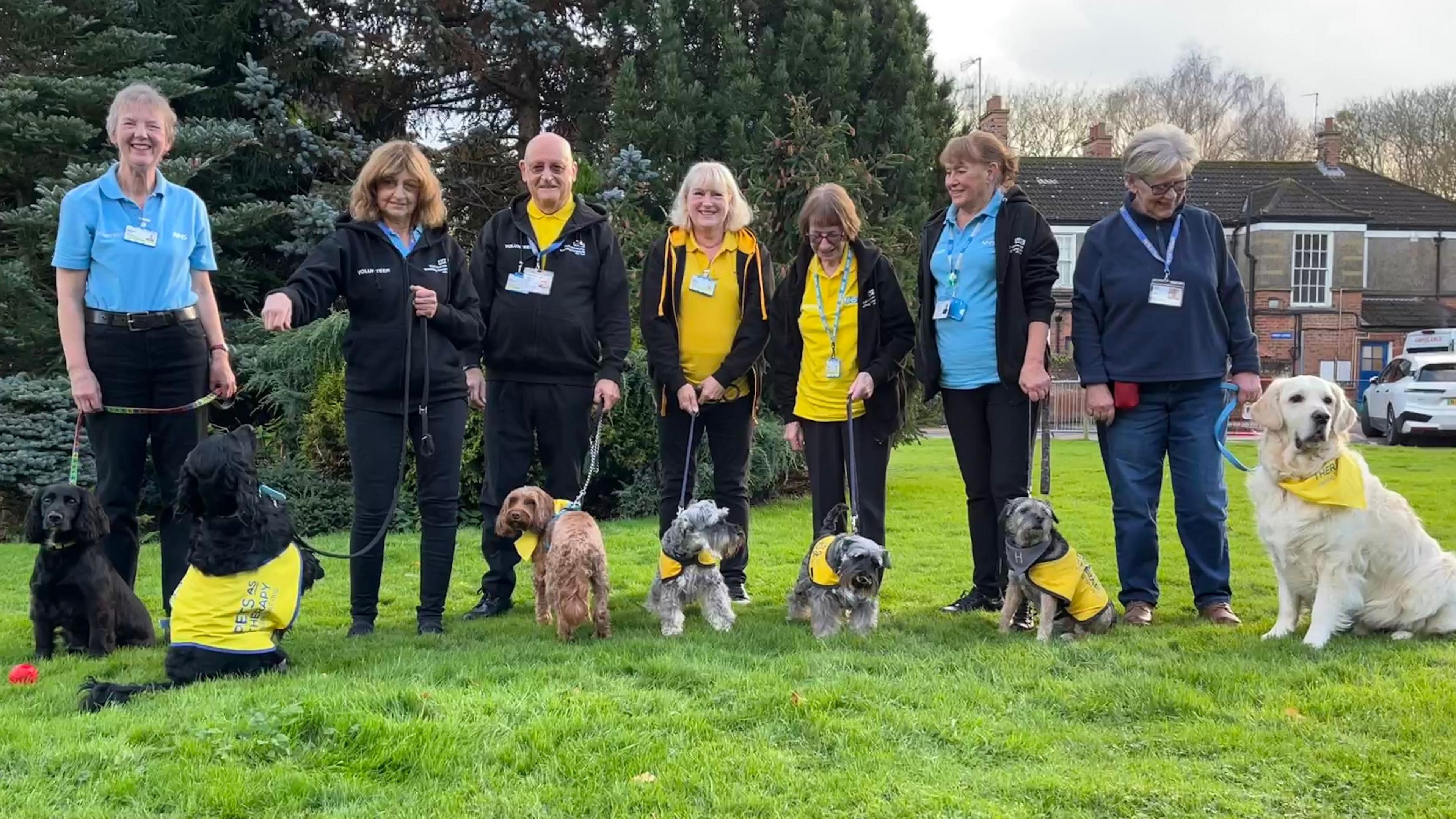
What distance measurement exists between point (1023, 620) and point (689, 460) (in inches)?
70.6

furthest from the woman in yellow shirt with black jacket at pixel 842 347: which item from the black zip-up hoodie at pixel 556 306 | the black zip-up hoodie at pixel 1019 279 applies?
the black zip-up hoodie at pixel 556 306

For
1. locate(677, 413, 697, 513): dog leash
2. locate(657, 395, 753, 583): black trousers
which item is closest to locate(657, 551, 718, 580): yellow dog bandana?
locate(677, 413, 697, 513): dog leash

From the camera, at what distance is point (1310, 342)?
3228 cm

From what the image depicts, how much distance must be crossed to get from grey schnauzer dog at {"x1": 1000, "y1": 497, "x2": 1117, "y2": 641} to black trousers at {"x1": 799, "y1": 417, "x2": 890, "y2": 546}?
0.74 metres

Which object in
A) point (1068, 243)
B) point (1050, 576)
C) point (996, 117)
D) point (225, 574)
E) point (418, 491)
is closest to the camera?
point (225, 574)

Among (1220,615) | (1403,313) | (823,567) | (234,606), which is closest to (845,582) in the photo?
(823,567)

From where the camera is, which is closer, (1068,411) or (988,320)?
(988,320)

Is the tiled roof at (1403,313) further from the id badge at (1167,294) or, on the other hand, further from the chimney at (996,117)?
the id badge at (1167,294)

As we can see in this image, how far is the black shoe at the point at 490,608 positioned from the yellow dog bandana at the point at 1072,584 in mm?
2681

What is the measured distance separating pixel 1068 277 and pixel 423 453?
28587mm

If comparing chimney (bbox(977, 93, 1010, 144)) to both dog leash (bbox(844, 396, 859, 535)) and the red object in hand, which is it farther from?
the red object in hand

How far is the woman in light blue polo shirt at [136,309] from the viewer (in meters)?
4.46

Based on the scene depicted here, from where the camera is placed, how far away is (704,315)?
5.32 m

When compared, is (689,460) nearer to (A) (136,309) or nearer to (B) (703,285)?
(B) (703,285)
